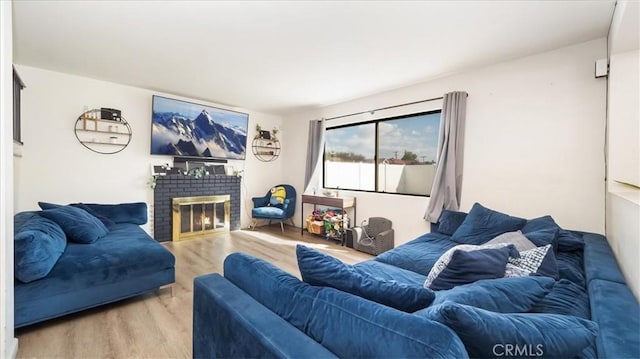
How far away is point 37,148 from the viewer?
11.4 feet

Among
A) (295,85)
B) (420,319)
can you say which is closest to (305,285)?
(420,319)

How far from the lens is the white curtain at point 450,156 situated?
340 cm

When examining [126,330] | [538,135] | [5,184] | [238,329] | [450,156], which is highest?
[538,135]

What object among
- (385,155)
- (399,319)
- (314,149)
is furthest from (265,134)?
(399,319)

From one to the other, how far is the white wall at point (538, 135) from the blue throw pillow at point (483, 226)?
47 centimetres

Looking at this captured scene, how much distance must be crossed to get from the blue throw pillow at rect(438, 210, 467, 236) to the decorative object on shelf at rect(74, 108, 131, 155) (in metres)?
4.45

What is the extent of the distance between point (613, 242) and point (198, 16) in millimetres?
3710

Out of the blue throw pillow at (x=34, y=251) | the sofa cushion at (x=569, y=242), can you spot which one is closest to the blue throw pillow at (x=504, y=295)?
the sofa cushion at (x=569, y=242)

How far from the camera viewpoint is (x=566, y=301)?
58.2 inches

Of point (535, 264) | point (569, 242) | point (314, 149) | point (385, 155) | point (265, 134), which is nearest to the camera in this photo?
point (535, 264)

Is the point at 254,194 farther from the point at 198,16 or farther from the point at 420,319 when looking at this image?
the point at 420,319

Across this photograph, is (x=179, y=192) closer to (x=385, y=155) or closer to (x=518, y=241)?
(x=385, y=155)

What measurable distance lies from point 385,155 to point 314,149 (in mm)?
1427

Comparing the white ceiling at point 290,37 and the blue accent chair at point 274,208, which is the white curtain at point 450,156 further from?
the blue accent chair at point 274,208
